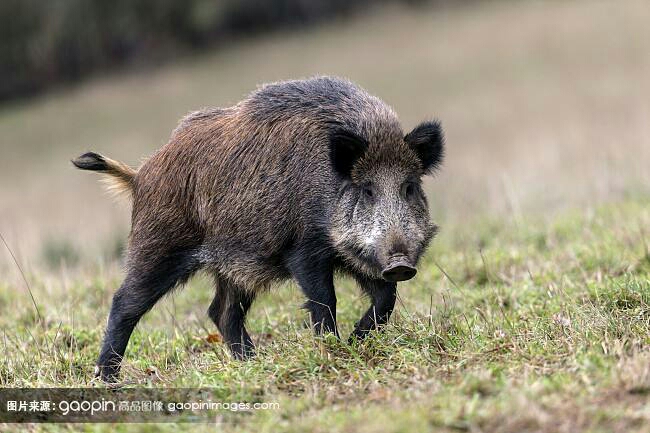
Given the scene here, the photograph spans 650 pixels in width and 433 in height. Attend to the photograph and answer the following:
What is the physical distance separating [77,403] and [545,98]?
823 inches

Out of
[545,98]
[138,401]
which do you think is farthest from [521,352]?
[545,98]

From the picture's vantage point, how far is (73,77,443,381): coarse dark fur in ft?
18.7

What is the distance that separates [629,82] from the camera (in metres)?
23.6

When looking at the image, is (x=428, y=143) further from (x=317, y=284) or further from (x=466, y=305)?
(x=466, y=305)

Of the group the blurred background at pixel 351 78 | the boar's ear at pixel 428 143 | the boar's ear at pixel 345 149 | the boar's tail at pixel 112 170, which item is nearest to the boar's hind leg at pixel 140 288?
the boar's tail at pixel 112 170

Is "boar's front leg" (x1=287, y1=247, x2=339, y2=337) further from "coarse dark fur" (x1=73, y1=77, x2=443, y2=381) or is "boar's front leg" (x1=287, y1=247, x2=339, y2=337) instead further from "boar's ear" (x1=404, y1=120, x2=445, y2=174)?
"boar's ear" (x1=404, y1=120, x2=445, y2=174)

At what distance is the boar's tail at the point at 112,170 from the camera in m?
6.42

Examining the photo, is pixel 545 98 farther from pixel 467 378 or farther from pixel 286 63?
pixel 467 378

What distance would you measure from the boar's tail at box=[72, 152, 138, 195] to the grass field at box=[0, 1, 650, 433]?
3.10ft

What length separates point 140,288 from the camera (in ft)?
20.3

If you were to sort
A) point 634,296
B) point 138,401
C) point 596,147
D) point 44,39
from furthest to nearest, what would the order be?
point 44,39
point 596,147
point 634,296
point 138,401

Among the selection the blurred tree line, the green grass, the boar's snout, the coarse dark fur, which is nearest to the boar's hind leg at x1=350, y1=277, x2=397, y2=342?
the coarse dark fur

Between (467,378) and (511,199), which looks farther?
(511,199)

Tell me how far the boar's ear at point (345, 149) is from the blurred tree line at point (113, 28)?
33.8m
